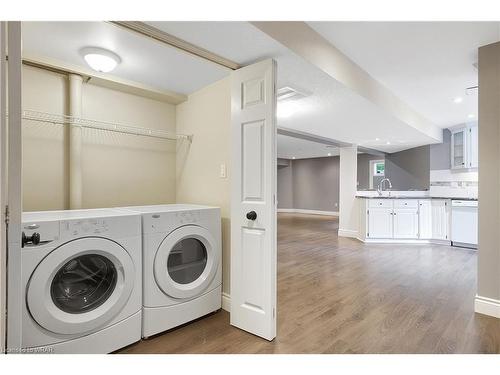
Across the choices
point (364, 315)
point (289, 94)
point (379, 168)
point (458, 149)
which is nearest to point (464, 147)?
point (458, 149)

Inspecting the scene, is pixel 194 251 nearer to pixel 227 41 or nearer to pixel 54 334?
pixel 54 334

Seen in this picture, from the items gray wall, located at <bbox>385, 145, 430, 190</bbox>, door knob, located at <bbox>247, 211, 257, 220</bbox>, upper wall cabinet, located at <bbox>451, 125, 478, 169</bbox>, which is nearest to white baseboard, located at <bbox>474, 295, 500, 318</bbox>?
door knob, located at <bbox>247, 211, 257, 220</bbox>

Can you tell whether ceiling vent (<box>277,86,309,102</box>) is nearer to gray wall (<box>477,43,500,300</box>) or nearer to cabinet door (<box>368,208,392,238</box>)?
gray wall (<box>477,43,500,300</box>)

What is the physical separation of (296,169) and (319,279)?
866cm

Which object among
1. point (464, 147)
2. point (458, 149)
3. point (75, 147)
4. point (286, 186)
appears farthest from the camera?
point (286, 186)

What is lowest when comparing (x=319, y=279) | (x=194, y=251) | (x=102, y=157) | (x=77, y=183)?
(x=319, y=279)

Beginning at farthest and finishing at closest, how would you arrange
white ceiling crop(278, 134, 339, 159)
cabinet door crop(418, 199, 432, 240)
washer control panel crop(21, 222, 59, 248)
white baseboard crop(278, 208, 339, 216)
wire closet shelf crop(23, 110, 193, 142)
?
white baseboard crop(278, 208, 339, 216) < white ceiling crop(278, 134, 339, 159) < cabinet door crop(418, 199, 432, 240) < wire closet shelf crop(23, 110, 193, 142) < washer control panel crop(21, 222, 59, 248)

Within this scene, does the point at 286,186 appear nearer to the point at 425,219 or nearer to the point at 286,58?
the point at 425,219

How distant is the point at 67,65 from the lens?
223 cm

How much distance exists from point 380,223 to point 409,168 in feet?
8.49

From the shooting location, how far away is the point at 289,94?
2902 mm

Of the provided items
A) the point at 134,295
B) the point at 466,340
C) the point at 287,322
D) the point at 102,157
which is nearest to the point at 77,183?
the point at 102,157

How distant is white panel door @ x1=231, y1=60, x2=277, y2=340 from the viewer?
1874 millimetres

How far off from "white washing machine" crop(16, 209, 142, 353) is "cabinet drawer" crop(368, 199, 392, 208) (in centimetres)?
464
